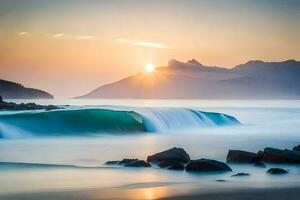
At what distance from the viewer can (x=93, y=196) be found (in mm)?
4895

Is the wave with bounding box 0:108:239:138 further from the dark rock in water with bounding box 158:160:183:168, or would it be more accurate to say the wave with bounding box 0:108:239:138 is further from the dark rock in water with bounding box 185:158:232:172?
the dark rock in water with bounding box 185:158:232:172

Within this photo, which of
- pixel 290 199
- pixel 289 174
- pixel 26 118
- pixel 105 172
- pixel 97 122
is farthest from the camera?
pixel 97 122

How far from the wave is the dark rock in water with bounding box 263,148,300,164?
6448 mm

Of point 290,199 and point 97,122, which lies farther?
point 97,122

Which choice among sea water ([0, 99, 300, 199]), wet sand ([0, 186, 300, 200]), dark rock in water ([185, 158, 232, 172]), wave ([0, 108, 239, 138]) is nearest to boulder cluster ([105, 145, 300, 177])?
dark rock in water ([185, 158, 232, 172])

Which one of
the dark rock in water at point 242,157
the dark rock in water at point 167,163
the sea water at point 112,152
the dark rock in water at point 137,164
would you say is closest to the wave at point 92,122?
the sea water at point 112,152

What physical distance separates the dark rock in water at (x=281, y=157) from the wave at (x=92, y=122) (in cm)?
645

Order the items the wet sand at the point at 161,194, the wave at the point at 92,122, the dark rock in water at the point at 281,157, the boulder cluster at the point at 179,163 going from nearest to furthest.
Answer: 1. the wet sand at the point at 161,194
2. the boulder cluster at the point at 179,163
3. the dark rock in water at the point at 281,157
4. the wave at the point at 92,122

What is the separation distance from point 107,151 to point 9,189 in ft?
13.9

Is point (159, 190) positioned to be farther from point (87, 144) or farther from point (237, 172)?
point (87, 144)

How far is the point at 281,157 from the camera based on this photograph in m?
7.27

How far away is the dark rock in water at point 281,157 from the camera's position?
23.6 feet

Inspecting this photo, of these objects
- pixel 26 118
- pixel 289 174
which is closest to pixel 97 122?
pixel 26 118

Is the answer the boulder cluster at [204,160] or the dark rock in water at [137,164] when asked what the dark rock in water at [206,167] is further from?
the dark rock in water at [137,164]
